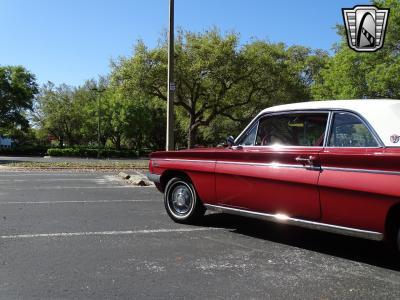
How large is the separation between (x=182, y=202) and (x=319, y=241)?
2091 mm

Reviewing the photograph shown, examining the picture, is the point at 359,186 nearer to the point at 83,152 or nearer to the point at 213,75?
the point at 213,75

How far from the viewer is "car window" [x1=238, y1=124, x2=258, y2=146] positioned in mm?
6547

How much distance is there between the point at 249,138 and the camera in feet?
21.6

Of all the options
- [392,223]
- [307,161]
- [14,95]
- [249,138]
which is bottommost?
[392,223]

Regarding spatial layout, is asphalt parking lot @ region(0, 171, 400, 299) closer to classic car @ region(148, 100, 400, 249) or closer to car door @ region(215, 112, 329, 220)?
classic car @ region(148, 100, 400, 249)

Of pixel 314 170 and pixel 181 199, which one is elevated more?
pixel 314 170

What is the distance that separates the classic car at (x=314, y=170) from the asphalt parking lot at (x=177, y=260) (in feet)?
1.42

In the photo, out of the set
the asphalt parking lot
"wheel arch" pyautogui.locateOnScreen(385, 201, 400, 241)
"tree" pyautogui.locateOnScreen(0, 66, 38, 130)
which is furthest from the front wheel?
"tree" pyautogui.locateOnScreen(0, 66, 38, 130)

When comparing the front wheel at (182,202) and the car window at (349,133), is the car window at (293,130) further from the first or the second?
the front wheel at (182,202)

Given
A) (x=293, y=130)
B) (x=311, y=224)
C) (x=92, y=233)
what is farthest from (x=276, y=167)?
(x=92, y=233)

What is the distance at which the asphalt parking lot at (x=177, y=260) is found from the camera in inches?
171

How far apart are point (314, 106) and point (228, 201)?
164cm

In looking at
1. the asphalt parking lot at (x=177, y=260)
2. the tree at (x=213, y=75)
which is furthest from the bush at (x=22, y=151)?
the asphalt parking lot at (x=177, y=260)

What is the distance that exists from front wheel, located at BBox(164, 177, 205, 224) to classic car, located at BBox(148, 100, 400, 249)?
0.17 ft
